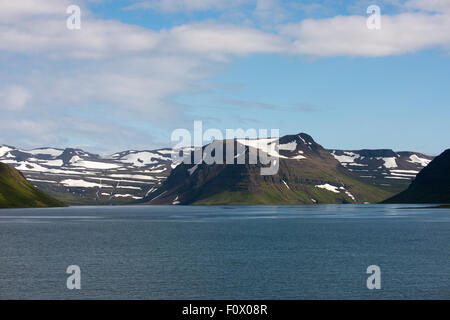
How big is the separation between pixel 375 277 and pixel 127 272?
35.6 metres

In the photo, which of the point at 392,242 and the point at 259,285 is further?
the point at 392,242

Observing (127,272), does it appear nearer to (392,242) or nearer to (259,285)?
(259,285)

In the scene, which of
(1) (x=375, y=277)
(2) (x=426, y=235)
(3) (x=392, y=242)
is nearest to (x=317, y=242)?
(3) (x=392, y=242)

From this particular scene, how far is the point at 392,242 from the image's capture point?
130 m

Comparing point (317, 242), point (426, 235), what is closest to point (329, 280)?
point (317, 242)
